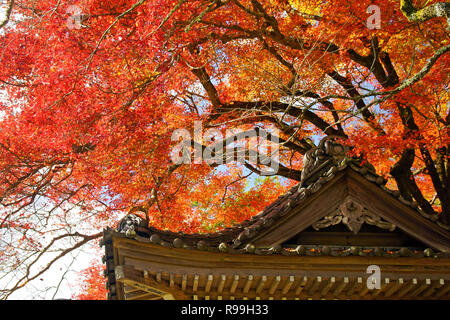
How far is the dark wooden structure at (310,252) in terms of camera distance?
600 centimetres

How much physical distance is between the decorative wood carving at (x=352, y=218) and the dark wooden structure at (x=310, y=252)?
0.02 metres

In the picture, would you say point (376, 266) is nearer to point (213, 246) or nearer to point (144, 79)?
point (213, 246)

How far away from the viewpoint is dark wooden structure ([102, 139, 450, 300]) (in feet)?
19.7

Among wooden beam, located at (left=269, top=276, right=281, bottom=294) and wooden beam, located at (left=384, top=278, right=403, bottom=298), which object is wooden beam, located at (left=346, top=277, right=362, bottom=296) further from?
wooden beam, located at (left=269, top=276, right=281, bottom=294)

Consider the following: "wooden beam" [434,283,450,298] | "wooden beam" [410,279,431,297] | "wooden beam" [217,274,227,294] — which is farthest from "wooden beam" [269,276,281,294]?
"wooden beam" [434,283,450,298]

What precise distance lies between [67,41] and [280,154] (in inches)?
303

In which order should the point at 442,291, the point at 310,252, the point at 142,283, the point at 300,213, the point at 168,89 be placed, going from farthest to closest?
the point at 168,89, the point at 300,213, the point at 442,291, the point at 310,252, the point at 142,283

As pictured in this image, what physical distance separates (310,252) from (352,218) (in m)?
1.04

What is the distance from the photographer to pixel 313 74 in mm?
12648

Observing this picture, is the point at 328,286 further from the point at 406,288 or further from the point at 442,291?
the point at 442,291

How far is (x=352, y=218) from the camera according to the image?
6.86 meters

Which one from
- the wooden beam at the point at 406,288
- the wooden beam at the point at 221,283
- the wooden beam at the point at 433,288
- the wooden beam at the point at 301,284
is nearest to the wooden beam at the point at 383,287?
the wooden beam at the point at 406,288

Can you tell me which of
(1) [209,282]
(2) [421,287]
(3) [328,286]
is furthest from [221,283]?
(2) [421,287]

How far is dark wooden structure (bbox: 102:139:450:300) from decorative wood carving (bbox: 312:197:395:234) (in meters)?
0.02
